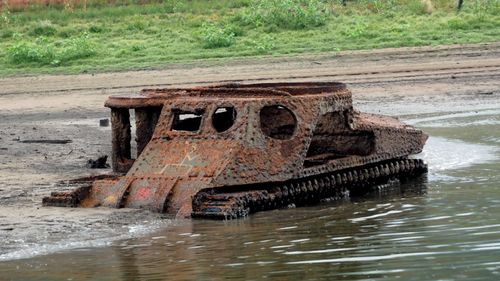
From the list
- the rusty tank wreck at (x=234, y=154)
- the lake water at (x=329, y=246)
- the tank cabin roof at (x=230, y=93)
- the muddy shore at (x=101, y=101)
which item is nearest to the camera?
the lake water at (x=329, y=246)

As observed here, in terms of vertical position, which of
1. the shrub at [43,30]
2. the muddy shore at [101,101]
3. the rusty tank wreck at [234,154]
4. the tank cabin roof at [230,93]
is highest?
the tank cabin roof at [230,93]

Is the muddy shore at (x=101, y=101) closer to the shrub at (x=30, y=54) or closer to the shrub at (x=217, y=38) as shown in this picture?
the shrub at (x=30, y=54)

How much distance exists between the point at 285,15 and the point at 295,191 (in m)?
20.9

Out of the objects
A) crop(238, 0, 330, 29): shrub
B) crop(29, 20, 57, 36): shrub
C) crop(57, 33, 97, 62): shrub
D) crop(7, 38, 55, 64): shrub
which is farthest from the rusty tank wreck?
crop(29, 20, 57, 36): shrub

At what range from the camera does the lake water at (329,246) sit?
8.80 meters

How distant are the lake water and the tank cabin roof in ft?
3.59

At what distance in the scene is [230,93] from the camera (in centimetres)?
1247

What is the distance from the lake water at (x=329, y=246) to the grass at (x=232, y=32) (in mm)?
16917

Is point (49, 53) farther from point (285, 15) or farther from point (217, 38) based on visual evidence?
point (285, 15)

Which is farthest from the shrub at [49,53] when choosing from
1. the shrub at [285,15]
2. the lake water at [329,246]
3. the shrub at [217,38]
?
the lake water at [329,246]

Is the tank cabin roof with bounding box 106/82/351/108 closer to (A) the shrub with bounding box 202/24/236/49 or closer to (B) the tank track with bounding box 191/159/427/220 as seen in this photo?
(B) the tank track with bounding box 191/159/427/220

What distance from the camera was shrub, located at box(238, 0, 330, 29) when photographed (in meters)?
32.4

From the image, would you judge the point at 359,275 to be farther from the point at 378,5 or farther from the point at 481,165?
the point at 378,5

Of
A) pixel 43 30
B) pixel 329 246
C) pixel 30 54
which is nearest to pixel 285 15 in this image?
pixel 30 54
